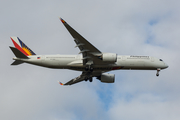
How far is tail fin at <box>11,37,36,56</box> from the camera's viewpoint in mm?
55094

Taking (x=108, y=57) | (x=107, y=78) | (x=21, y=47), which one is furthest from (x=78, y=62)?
(x=21, y=47)

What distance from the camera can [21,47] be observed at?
184 feet

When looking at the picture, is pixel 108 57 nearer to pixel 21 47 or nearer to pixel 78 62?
pixel 78 62

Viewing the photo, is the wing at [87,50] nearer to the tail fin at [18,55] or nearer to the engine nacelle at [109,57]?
the engine nacelle at [109,57]

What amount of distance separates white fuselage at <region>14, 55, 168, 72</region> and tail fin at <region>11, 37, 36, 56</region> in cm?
270

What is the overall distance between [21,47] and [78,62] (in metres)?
11.8

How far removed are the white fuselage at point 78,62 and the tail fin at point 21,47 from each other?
2.70 m

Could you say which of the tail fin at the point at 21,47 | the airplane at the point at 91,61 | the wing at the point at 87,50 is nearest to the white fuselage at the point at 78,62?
the airplane at the point at 91,61

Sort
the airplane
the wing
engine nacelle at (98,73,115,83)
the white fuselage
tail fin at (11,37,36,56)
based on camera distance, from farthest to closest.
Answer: engine nacelle at (98,73,115,83) < tail fin at (11,37,36,56) < the white fuselage < the airplane < the wing

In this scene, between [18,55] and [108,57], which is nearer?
[108,57]

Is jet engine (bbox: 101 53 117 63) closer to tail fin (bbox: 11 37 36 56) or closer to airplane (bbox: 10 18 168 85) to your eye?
airplane (bbox: 10 18 168 85)

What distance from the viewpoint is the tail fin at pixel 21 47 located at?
55.1m

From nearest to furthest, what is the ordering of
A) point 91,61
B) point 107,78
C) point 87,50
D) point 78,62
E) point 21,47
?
1. point 87,50
2. point 91,61
3. point 78,62
4. point 21,47
5. point 107,78

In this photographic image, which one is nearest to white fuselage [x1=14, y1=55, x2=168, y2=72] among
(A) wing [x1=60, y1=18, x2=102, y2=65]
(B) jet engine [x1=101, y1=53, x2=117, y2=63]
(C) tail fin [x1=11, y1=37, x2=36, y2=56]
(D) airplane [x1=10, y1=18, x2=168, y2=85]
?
(D) airplane [x1=10, y1=18, x2=168, y2=85]
